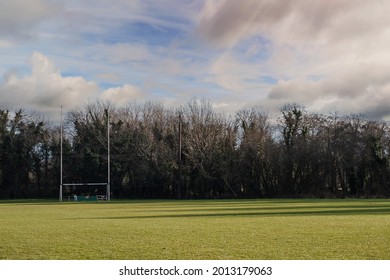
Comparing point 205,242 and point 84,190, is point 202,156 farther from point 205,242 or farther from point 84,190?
point 205,242

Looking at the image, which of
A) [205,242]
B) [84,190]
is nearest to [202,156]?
[84,190]

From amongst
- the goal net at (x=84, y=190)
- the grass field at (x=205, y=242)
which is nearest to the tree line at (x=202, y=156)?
the goal net at (x=84, y=190)

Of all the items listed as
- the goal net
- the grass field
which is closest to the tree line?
the goal net

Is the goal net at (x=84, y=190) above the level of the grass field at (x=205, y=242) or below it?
above

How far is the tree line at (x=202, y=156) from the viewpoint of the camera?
208 ft

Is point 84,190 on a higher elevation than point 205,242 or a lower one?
higher

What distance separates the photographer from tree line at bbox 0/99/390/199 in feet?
208

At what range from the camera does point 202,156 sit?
65.7 meters

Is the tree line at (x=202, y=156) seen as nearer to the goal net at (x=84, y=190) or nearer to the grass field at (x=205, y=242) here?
the goal net at (x=84, y=190)

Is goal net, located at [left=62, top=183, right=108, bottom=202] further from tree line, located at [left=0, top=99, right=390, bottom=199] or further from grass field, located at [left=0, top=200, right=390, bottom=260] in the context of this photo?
grass field, located at [left=0, top=200, right=390, bottom=260]

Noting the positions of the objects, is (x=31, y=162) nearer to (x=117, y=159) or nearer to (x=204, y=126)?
(x=117, y=159)

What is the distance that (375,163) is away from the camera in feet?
202
